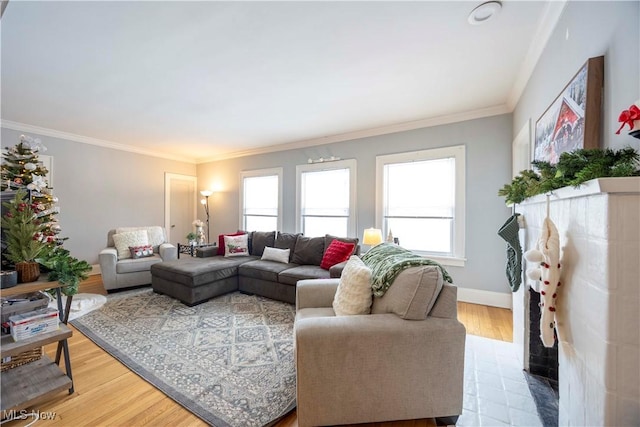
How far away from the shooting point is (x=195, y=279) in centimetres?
313

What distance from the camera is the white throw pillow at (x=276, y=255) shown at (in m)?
3.76

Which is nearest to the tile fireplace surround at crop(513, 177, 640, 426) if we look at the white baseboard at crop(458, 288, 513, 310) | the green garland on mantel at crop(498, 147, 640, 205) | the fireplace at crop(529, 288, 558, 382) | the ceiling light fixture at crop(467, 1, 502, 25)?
the green garland on mantel at crop(498, 147, 640, 205)

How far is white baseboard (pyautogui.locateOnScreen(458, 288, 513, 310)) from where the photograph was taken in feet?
10.4

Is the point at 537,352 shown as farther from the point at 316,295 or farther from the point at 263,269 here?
the point at 263,269

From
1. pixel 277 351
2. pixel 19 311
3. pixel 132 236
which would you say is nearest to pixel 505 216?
pixel 277 351

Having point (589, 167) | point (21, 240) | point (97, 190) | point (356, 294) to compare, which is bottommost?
point (356, 294)

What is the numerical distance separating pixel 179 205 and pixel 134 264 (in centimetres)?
239

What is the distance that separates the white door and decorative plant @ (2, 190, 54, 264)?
14.0ft

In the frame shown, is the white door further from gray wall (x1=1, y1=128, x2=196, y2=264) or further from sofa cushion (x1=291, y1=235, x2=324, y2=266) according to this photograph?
sofa cushion (x1=291, y1=235, x2=324, y2=266)

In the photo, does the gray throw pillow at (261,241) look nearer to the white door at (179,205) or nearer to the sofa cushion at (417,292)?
the white door at (179,205)

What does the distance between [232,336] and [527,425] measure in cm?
223

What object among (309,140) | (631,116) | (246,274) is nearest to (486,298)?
(631,116)

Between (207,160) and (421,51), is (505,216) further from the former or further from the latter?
(207,160)

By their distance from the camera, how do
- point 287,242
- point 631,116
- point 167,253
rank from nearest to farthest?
point 631,116
point 287,242
point 167,253
